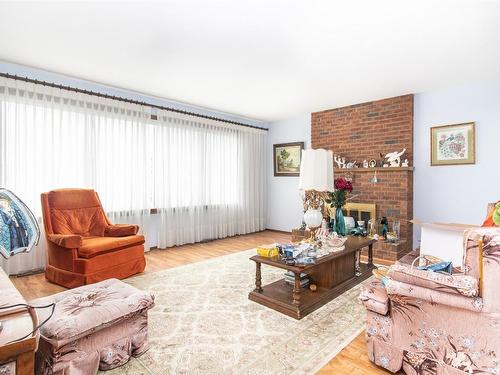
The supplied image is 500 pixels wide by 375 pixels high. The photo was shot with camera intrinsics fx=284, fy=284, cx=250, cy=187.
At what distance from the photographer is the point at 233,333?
6.88 feet

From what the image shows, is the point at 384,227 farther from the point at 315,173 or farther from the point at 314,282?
the point at 315,173

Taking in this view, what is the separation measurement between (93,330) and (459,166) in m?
4.77

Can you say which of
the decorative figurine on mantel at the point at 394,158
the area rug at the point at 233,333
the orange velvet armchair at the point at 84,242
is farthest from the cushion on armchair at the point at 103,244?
the decorative figurine on mantel at the point at 394,158

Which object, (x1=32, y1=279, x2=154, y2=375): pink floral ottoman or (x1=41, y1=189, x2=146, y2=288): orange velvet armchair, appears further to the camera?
(x1=41, y1=189, x2=146, y2=288): orange velvet armchair

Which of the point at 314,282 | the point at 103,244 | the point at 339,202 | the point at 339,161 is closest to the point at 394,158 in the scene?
the point at 339,161

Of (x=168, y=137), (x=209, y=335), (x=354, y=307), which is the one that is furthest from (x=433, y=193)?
(x=168, y=137)

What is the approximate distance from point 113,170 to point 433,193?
15.8 feet

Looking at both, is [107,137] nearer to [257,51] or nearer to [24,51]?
[24,51]

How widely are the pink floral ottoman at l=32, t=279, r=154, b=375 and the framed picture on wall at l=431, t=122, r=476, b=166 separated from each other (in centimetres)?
439

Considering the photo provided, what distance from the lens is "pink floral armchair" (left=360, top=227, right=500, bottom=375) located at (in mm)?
1315

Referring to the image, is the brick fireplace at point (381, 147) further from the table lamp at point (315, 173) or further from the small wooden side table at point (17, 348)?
the small wooden side table at point (17, 348)

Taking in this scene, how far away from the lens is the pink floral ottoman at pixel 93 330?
4.79ft

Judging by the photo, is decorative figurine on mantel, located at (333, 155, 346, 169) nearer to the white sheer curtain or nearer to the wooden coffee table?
the white sheer curtain

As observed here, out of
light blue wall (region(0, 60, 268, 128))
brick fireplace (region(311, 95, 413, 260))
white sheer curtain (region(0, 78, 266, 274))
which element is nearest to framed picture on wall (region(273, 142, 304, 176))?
white sheer curtain (region(0, 78, 266, 274))
